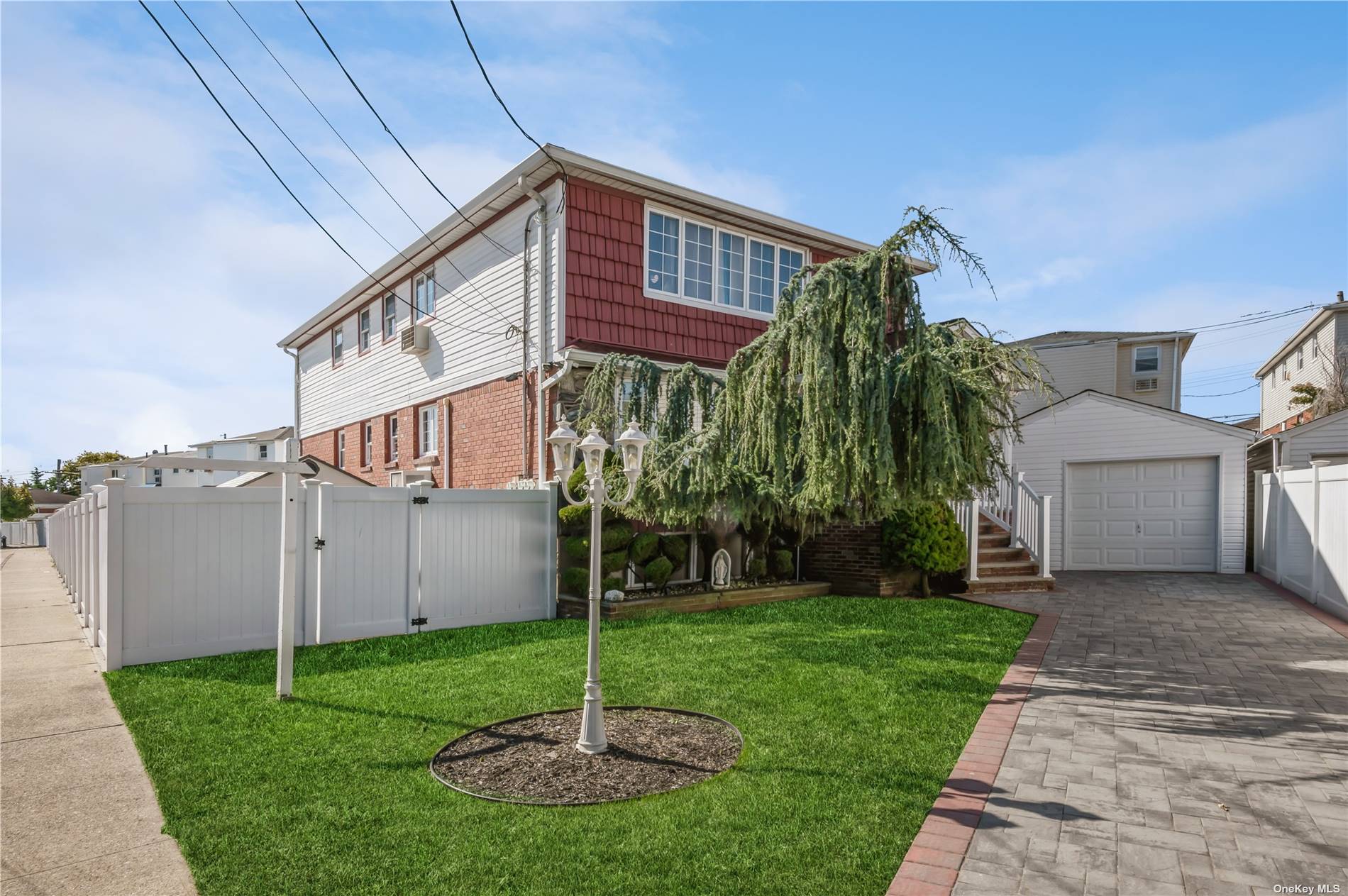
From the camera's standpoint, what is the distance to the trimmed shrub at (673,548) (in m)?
10.1

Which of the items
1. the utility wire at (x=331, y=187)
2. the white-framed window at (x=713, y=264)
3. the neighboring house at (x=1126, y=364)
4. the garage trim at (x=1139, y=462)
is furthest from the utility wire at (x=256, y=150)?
the neighboring house at (x=1126, y=364)

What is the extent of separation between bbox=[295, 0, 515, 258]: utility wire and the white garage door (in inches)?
475

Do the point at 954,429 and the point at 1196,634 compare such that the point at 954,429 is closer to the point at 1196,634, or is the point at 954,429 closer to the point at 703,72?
the point at 1196,634

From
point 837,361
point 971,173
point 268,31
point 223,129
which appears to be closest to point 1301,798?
point 837,361

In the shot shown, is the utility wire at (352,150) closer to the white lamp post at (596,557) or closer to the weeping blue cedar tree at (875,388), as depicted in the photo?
the weeping blue cedar tree at (875,388)

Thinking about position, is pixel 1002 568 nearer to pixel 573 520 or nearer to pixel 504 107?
pixel 573 520

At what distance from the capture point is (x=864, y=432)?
6727 millimetres

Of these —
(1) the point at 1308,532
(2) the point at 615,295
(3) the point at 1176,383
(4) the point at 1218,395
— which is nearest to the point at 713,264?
(2) the point at 615,295

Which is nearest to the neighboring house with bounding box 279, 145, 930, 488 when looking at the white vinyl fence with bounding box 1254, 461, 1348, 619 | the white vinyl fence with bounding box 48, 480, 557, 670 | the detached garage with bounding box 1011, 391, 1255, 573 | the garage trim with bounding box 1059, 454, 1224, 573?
the white vinyl fence with bounding box 48, 480, 557, 670

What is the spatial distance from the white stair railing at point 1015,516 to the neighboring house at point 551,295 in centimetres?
463

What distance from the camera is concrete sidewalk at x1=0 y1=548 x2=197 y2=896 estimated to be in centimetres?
295

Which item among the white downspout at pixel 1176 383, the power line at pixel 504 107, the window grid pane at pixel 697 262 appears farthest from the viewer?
the white downspout at pixel 1176 383

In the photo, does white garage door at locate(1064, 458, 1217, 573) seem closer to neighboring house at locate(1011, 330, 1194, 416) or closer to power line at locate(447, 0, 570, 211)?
neighboring house at locate(1011, 330, 1194, 416)

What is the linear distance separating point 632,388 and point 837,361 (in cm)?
361
